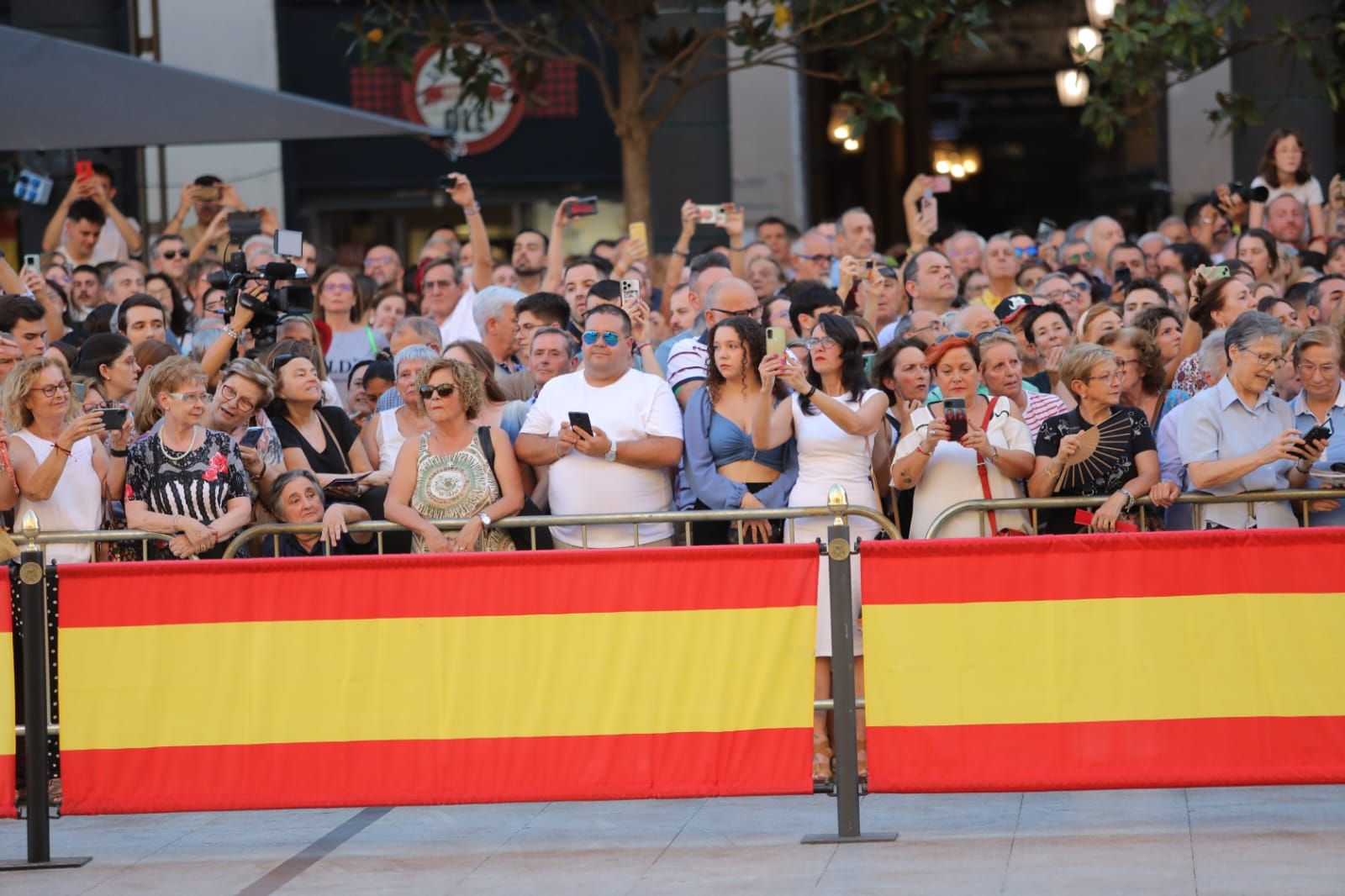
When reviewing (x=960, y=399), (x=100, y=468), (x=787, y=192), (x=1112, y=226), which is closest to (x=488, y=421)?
(x=100, y=468)

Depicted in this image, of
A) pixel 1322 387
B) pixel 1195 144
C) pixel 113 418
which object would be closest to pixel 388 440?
pixel 113 418

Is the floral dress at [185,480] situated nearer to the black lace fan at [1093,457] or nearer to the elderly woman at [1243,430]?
the black lace fan at [1093,457]

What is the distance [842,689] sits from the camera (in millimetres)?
7594

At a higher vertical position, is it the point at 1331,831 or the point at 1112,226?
the point at 1112,226

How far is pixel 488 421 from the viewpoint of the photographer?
9.64 metres

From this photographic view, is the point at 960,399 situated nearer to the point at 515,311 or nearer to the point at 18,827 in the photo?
the point at 515,311

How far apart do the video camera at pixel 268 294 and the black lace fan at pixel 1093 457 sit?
4.03 m

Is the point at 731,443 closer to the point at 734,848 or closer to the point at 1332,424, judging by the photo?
the point at 734,848

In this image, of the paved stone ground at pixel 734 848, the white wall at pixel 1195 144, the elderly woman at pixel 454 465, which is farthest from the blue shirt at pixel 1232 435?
the white wall at pixel 1195 144

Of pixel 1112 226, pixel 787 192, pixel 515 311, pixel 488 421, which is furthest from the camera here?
pixel 787 192

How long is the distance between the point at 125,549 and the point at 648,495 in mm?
2269

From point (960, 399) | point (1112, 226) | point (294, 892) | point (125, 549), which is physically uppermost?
point (1112, 226)

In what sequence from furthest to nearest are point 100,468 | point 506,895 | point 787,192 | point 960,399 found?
1. point 787,192
2. point 100,468
3. point 960,399
4. point 506,895

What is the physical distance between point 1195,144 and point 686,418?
1226 centimetres
